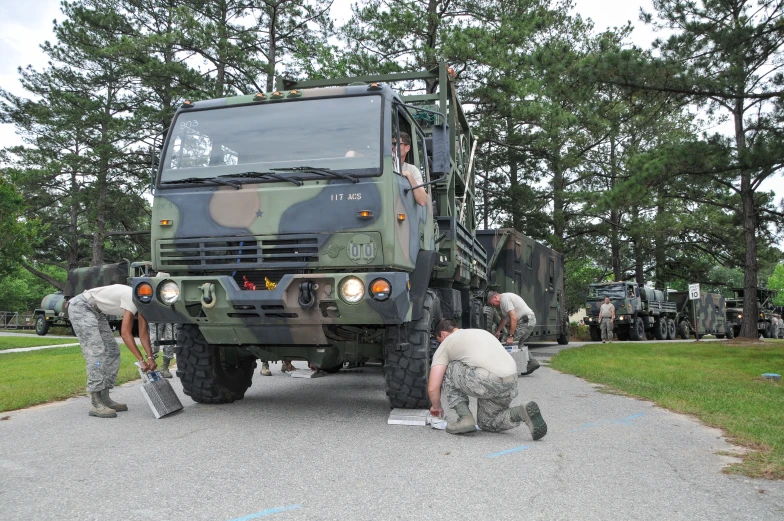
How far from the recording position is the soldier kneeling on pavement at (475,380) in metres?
6.00

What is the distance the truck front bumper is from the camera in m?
6.02

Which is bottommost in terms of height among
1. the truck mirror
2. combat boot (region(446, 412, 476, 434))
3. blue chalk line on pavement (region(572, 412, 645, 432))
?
blue chalk line on pavement (region(572, 412, 645, 432))

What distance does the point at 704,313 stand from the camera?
1236 inches

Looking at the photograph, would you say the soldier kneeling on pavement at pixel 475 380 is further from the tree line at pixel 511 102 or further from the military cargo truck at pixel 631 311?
the military cargo truck at pixel 631 311

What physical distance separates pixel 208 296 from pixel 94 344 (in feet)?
4.74

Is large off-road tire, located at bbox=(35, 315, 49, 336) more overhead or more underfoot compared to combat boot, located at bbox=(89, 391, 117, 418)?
more overhead

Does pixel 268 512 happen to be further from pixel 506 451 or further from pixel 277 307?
pixel 277 307

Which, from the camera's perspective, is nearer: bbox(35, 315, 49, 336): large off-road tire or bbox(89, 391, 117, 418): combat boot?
bbox(89, 391, 117, 418): combat boot

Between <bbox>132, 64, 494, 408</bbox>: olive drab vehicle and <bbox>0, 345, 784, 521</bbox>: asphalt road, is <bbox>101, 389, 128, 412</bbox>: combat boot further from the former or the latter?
<bbox>132, 64, 494, 408</bbox>: olive drab vehicle

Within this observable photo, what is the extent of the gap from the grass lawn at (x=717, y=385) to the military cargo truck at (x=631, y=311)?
8.83 metres

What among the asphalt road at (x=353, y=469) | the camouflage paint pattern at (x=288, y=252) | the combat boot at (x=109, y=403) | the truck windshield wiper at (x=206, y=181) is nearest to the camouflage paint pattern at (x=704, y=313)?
the asphalt road at (x=353, y=469)

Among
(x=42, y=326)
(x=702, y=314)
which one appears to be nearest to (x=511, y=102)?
(x=702, y=314)

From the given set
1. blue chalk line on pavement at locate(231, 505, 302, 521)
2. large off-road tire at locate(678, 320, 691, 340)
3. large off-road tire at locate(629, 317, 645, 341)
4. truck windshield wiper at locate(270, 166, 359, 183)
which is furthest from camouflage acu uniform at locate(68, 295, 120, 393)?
large off-road tire at locate(678, 320, 691, 340)

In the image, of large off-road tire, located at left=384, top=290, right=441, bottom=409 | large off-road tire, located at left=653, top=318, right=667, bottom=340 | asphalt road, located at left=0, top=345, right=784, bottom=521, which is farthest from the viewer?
large off-road tire, located at left=653, top=318, right=667, bottom=340
